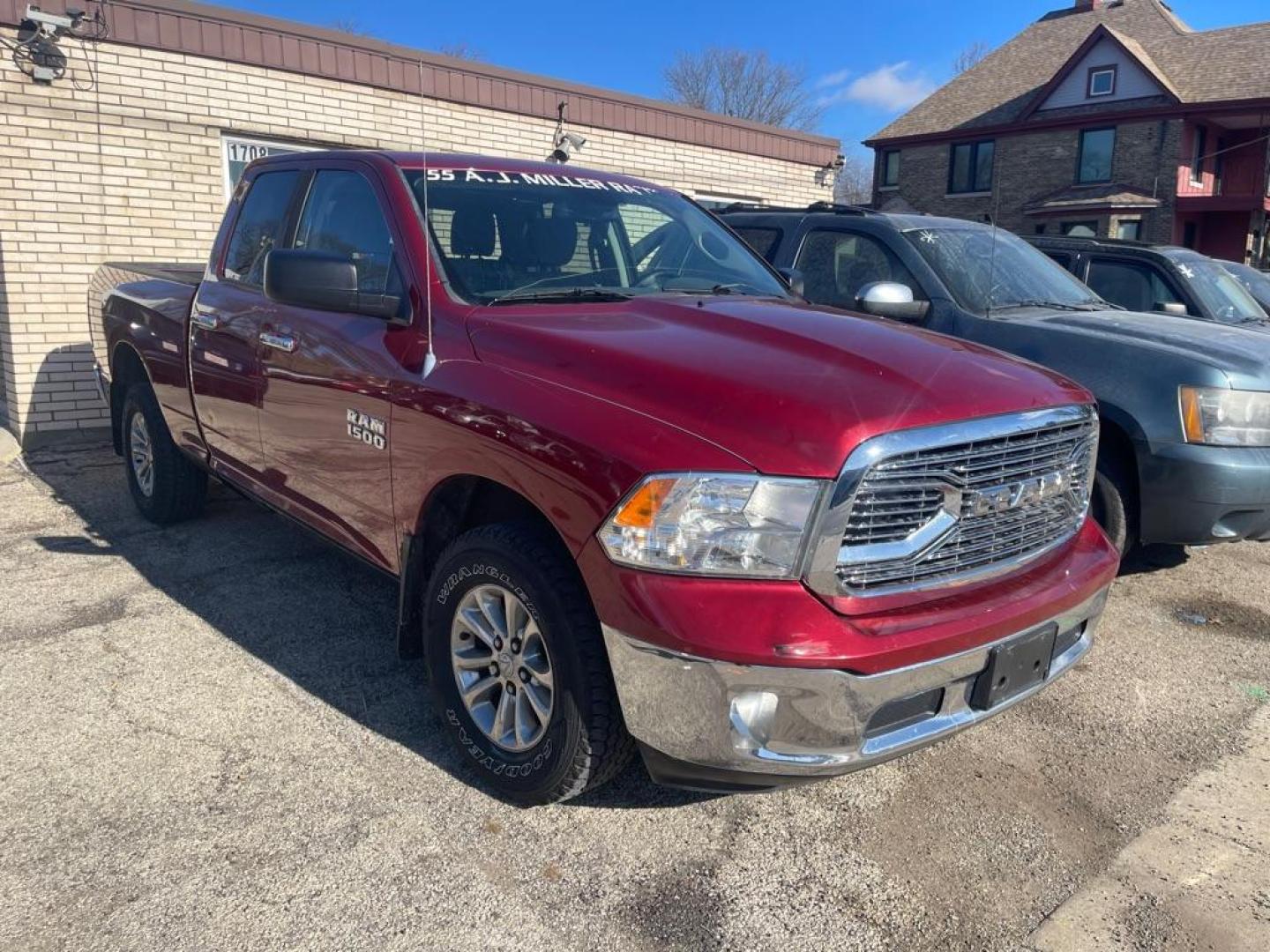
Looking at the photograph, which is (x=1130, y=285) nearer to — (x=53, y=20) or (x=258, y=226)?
(x=258, y=226)

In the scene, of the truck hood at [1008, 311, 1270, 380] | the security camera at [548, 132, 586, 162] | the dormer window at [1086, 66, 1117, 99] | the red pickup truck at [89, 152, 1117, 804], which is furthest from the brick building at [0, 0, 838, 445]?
the dormer window at [1086, 66, 1117, 99]

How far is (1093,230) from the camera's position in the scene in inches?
1137

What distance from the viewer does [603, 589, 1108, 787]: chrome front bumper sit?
7.78 feet

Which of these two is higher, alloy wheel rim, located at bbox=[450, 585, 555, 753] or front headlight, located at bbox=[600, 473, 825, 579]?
front headlight, located at bbox=[600, 473, 825, 579]

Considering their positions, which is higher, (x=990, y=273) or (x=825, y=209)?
(x=825, y=209)

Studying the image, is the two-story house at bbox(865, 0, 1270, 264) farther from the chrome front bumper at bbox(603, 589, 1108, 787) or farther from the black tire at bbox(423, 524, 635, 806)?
the chrome front bumper at bbox(603, 589, 1108, 787)

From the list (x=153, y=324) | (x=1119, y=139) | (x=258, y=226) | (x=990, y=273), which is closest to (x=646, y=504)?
(x=258, y=226)

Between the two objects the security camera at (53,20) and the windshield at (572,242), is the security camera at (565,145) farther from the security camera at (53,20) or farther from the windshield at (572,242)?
the windshield at (572,242)

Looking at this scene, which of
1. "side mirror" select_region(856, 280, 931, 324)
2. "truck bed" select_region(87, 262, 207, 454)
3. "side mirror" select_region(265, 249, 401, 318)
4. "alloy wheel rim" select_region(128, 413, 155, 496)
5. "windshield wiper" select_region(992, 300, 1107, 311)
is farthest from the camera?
"alloy wheel rim" select_region(128, 413, 155, 496)

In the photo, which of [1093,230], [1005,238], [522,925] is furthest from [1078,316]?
[1093,230]

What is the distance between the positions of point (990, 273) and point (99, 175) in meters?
6.56

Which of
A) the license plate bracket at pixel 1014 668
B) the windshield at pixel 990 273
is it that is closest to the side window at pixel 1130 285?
the windshield at pixel 990 273

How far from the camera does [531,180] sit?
394 centimetres

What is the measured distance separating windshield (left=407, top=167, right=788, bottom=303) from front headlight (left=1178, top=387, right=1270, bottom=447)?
193cm
